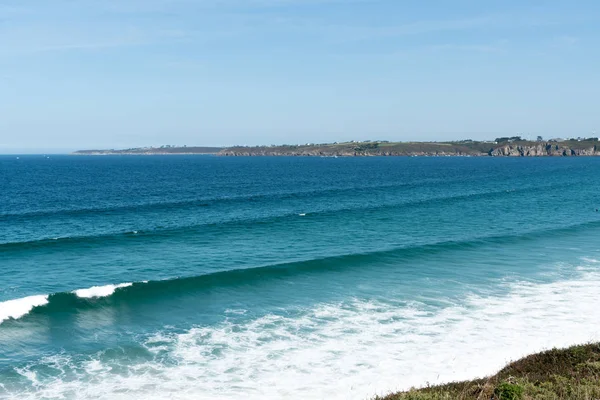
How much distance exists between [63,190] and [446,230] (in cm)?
7091

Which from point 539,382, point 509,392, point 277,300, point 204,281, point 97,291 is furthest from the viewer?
point 204,281

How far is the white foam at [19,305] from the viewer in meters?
30.6

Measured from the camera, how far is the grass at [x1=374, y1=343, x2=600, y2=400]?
16547mm

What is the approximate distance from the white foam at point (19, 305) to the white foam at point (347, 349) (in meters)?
9.01

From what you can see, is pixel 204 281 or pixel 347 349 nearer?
pixel 347 349

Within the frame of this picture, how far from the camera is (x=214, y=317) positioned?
3155cm

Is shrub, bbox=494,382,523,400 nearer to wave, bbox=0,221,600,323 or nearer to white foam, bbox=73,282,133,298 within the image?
wave, bbox=0,221,600,323

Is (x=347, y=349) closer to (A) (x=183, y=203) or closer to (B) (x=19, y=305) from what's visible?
(B) (x=19, y=305)

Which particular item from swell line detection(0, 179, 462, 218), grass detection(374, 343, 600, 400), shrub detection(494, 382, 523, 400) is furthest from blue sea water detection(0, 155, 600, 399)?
shrub detection(494, 382, 523, 400)

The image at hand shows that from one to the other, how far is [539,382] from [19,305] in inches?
1083

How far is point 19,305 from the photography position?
104 feet

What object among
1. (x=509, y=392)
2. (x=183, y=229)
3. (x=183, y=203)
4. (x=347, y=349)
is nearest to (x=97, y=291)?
(x=347, y=349)

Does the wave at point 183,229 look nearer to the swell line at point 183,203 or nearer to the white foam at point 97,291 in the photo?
the swell line at point 183,203

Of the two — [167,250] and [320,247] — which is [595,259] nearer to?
[320,247]
